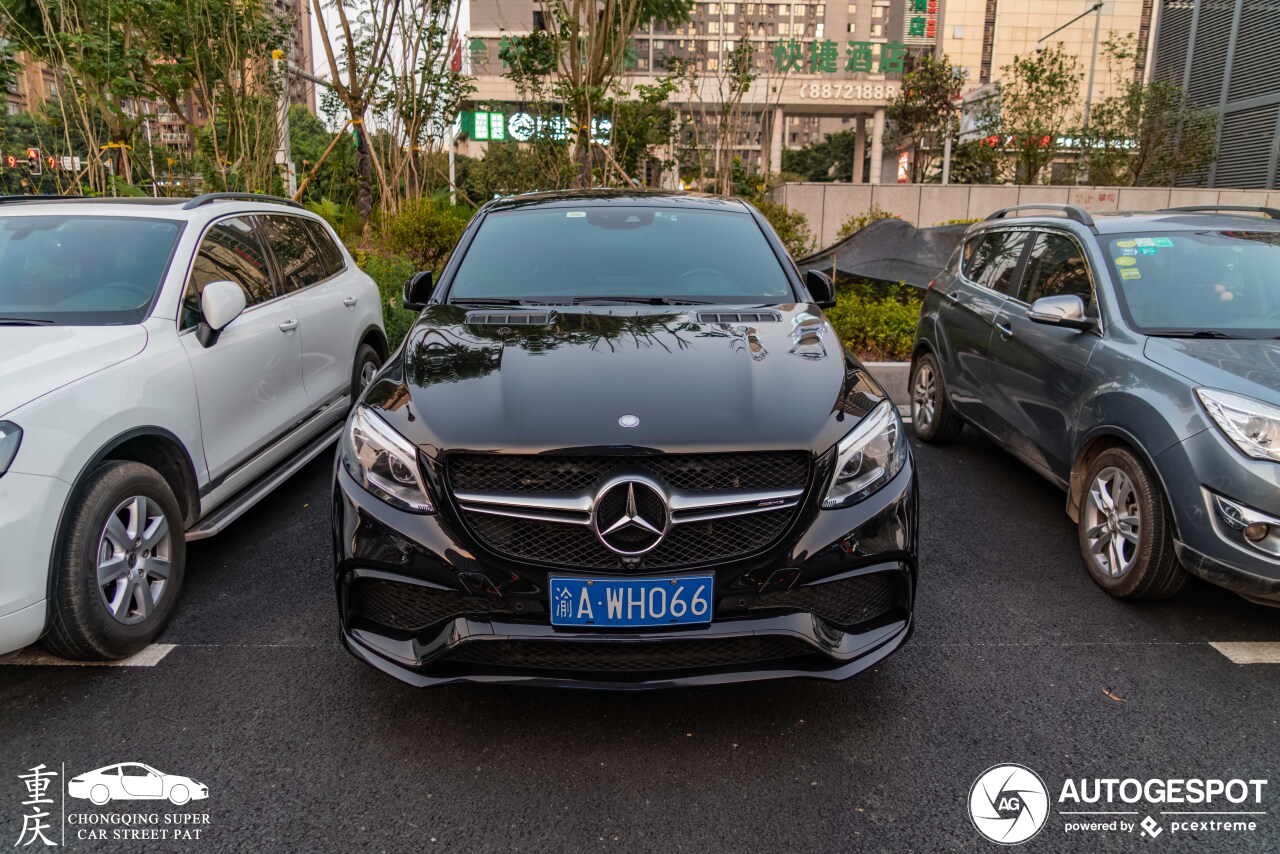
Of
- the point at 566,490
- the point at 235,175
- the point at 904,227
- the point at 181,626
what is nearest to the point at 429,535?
the point at 566,490

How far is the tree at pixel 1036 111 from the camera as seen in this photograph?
20375 mm

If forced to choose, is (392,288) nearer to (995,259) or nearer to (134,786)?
(995,259)

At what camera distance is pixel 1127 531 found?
3613mm

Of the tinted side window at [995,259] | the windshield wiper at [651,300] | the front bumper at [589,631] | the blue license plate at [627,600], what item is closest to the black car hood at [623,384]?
the windshield wiper at [651,300]

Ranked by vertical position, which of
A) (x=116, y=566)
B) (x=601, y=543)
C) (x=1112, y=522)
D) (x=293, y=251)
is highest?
(x=293, y=251)

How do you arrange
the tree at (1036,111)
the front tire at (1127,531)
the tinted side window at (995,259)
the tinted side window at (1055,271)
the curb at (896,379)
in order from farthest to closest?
the tree at (1036,111) < the curb at (896,379) < the tinted side window at (995,259) < the tinted side window at (1055,271) < the front tire at (1127,531)

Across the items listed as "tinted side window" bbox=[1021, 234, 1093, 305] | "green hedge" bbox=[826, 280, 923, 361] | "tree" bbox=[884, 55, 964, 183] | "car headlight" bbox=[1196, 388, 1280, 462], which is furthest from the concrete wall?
"tree" bbox=[884, 55, 964, 183]

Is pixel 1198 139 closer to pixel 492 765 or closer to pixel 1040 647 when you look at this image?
pixel 1040 647

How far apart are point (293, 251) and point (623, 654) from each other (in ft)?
12.1

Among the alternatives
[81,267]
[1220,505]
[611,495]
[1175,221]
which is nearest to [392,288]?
[81,267]

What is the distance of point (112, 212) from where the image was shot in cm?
408

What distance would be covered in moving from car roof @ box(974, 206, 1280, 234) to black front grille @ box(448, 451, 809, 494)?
2986mm

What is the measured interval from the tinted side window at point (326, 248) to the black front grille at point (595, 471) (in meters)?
3.52

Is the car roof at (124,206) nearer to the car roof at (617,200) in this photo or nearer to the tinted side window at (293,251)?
the tinted side window at (293,251)
